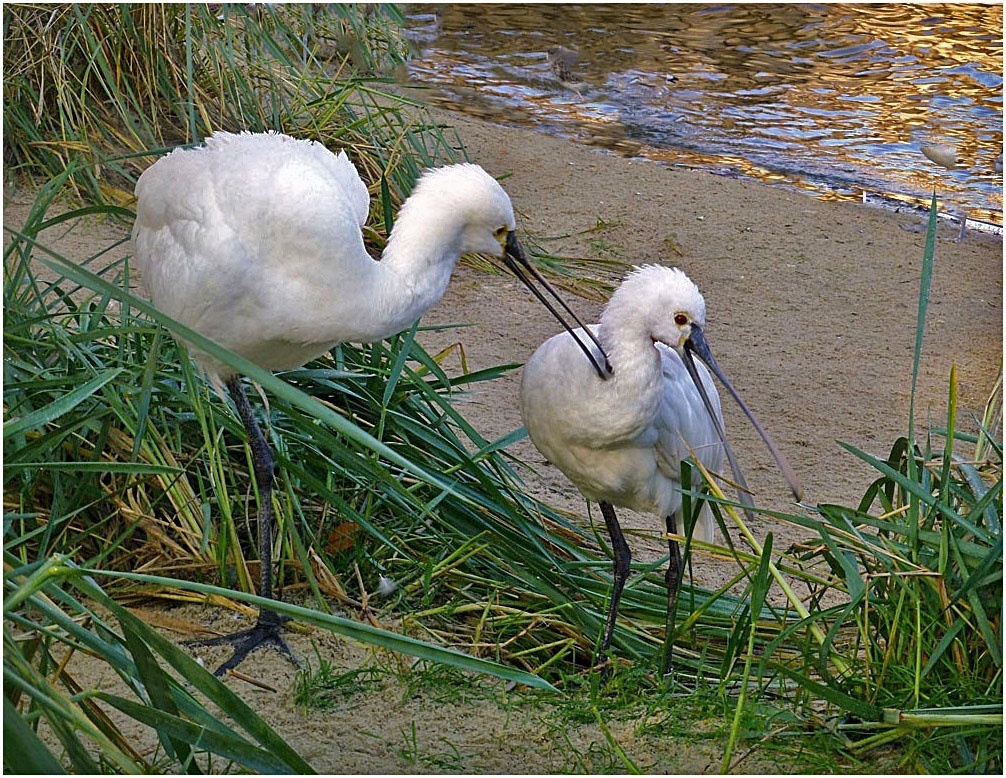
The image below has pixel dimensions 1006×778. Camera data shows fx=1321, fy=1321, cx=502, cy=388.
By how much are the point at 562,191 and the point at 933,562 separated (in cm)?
457

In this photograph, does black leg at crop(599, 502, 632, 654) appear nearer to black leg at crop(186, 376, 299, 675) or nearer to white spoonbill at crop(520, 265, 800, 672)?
white spoonbill at crop(520, 265, 800, 672)

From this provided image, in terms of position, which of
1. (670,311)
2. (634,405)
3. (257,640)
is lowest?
(257,640)

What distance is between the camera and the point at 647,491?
3.17 meters

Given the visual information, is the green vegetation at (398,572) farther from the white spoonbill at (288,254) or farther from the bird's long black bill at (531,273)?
the bird's long black bill at (531,273)

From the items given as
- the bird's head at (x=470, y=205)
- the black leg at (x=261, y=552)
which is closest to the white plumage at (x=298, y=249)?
the bird's head at (x=470, y=205)

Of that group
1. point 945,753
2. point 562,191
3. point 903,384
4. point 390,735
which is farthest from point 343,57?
point 945,753

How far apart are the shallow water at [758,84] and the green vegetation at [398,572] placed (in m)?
3.52

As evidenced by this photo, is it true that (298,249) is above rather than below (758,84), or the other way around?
above

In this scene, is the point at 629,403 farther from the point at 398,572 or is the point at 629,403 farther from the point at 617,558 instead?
the point at 398,572

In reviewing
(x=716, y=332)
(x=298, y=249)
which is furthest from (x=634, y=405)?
(x=716, y=332)

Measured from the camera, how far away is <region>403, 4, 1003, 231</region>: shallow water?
25.1ft

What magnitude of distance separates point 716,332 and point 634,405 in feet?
8.21

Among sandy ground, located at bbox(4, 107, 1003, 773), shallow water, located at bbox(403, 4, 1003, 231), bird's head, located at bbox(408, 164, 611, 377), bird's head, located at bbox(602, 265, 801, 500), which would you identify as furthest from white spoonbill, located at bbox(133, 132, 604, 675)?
shallow water, located at bbox(403, 4, 1003, 231)

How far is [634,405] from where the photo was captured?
9.73 ft
